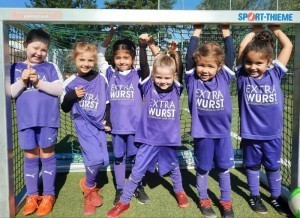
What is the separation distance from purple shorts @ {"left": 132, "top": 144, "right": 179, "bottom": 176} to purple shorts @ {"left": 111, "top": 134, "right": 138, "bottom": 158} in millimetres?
163

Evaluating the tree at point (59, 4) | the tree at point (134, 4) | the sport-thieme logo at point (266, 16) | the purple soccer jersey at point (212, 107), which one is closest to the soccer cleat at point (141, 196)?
the purple soccer jersey at point (212, 107)

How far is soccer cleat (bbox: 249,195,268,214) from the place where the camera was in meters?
3.09

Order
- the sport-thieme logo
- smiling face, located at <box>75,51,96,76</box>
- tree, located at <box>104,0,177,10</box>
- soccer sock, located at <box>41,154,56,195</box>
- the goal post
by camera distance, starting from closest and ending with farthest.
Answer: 1. the goal post
2. the sport-thieme logo
3. smiling face, located at <box>75,51,96,76</box>
4. soccer sock, located at <box>41,154,56,195</box>
5. tree, located at <box>104,0,177,10</box>

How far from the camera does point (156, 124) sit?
3.04 m

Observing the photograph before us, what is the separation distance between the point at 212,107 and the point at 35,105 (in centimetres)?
167

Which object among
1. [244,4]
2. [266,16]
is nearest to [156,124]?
[266,16]

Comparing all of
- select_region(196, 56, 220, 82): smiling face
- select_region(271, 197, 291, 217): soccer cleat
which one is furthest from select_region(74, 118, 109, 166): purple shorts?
select_region(271, 197, 291, 217): soccer cleat

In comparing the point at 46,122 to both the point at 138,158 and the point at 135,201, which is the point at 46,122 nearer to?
the point at 138,158

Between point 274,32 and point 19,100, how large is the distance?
2.53m

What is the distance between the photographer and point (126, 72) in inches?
128

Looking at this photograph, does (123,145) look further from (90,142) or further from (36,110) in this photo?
(36,110)

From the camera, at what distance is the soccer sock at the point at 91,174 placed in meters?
3.17

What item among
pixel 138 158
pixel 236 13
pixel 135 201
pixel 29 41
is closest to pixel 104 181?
pixel 135 201

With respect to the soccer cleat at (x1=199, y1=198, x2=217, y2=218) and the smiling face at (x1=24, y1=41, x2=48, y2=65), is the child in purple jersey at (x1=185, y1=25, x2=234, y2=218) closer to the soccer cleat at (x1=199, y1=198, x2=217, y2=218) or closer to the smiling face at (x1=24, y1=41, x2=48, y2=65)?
the soccer cleat at (x1=199, y1=198, x2=217, y2=218)
